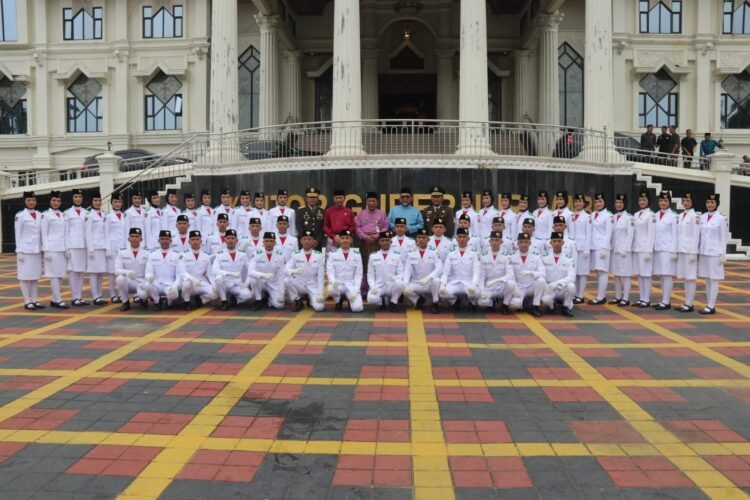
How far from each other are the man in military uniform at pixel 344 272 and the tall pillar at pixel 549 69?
1713 cm

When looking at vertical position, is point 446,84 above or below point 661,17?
below

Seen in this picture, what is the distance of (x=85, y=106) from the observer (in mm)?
32031

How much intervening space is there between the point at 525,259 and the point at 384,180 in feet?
23.7

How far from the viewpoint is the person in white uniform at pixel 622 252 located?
1116cm

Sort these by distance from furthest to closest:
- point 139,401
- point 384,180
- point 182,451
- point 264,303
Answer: point 384,180, point 264,303, point 139,401, point 182,451

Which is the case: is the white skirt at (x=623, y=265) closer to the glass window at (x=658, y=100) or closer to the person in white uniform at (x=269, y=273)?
the person in white uniform at (x=269, y=273)

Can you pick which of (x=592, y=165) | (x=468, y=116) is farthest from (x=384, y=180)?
(x=592, y=165)

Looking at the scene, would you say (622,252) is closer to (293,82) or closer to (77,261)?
(77,261)

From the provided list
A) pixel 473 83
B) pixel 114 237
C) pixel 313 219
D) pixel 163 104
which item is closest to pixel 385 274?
pixel 313 219

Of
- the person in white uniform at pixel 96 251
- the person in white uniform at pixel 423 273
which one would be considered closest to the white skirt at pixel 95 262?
the person in white uniform at pixel 96 251

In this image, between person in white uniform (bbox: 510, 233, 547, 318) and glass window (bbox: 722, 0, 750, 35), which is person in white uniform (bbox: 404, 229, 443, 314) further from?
glass window (bbox: 722, 0, 750, 35)

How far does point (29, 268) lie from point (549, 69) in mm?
20844

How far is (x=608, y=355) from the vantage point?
7289mm

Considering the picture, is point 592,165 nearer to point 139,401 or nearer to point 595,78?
point 595,78
